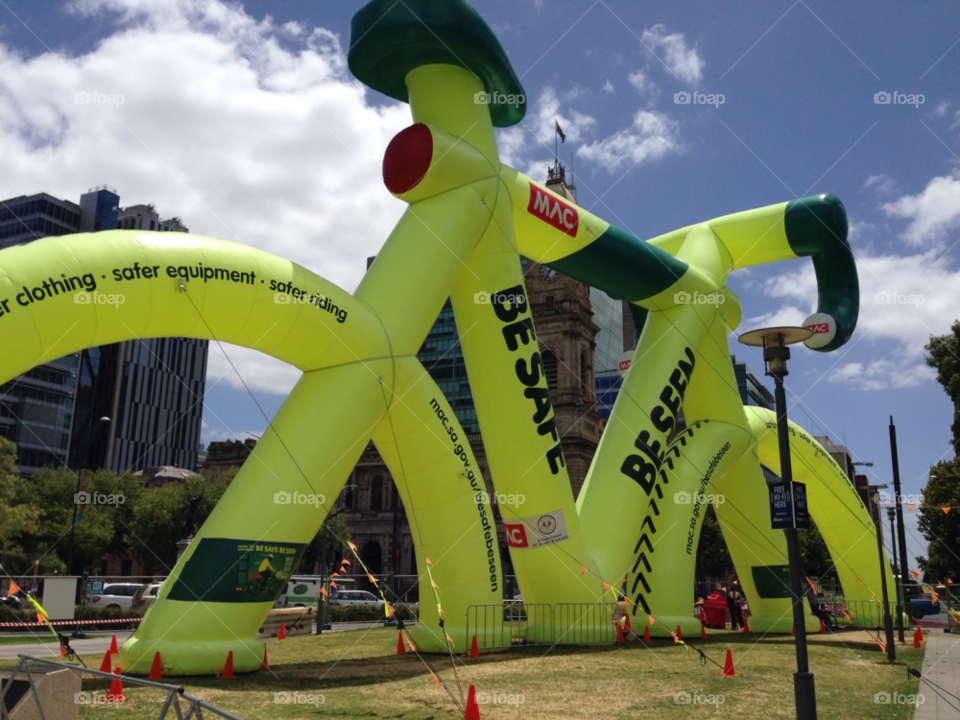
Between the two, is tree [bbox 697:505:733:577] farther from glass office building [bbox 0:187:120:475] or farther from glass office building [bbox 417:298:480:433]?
glass office building [bbox 0:187:120:475]

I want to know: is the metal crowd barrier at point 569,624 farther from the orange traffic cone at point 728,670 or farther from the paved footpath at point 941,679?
the paved footpath at point 941,679

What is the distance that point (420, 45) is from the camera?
14891 mm

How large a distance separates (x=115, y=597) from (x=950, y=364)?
35195mm

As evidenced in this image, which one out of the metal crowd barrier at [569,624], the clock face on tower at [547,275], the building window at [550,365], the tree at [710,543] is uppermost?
the clock face on tower at [547,275]

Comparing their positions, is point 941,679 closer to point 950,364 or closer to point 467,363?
point 467,363

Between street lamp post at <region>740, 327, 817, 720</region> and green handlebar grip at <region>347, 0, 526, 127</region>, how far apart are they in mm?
8943

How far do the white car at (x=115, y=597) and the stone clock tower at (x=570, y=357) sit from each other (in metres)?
30.4

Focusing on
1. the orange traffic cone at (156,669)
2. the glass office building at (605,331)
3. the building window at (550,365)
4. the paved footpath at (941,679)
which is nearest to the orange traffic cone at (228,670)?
the orange traffic cone at (156,669)

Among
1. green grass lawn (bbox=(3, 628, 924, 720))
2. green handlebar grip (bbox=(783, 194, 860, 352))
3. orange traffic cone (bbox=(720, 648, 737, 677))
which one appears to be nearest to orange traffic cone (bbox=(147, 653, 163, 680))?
green grass lawn (bbox=(3, 628, 924, 720))

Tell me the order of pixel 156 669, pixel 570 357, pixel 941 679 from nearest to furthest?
pixel 156 669, pixel 941 679, pixel 570 357

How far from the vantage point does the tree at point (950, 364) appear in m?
30.2

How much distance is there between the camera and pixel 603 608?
53.7 ft

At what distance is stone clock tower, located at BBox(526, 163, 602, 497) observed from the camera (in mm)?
54219

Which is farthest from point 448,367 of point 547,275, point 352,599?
point 352,599
